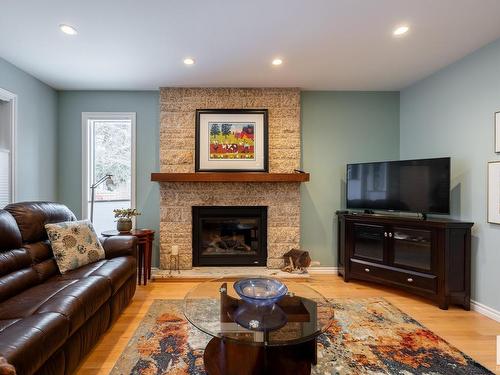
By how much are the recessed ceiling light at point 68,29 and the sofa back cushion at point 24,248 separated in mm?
1608

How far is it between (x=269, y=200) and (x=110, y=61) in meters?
2.56

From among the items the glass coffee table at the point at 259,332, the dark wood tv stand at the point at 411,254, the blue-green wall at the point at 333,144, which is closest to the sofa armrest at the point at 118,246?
the glass coffee table at the point at 259,332

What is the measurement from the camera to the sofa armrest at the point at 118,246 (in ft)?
8.88

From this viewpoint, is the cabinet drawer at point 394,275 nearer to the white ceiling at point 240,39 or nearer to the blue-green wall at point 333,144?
the blue-green wall at point 333,144

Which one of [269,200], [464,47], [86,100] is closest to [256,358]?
[269,200]

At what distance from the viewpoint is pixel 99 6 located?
77.7 inches

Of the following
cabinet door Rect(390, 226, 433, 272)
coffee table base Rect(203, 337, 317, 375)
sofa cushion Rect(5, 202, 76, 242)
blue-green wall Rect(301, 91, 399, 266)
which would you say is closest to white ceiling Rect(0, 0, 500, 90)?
blue-green wall Rect(301, 91, 399, 266)

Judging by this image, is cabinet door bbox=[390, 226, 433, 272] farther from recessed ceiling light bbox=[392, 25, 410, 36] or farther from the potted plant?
the potted plant

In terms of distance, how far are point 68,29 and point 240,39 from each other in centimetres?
152

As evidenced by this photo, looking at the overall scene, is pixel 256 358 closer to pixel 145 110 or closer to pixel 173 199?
pixel 173 199

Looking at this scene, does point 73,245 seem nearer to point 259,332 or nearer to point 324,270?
point 259,332

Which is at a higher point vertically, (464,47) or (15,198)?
(464,47)

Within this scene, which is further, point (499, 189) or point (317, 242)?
point (317, 242)

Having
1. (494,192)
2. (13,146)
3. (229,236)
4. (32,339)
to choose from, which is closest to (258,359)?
(32,339)
